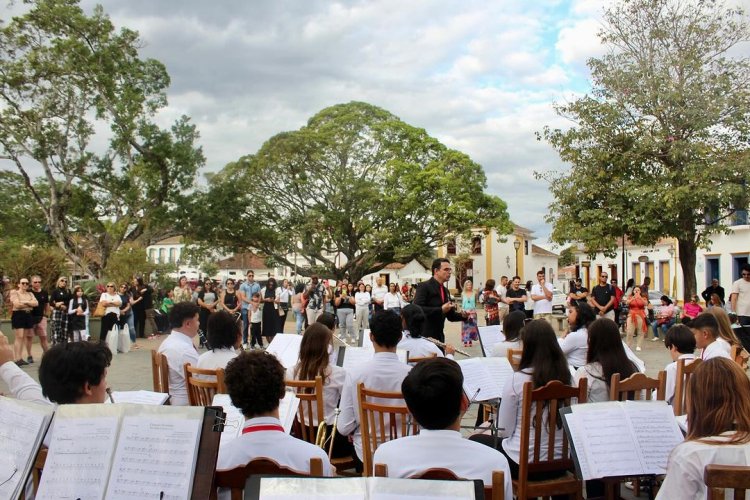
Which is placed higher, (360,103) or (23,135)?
(360,103)

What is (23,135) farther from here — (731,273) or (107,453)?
(731,273)

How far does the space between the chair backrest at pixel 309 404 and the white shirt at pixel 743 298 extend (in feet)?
32.7

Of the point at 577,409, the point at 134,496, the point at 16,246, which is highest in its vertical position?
the point at 16,246

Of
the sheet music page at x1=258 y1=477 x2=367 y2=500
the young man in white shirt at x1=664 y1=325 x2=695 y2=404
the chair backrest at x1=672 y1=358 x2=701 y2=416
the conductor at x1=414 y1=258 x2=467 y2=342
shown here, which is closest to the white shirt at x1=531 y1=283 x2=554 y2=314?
the conductor at x1=414 y1=258 x2=467 y2=342

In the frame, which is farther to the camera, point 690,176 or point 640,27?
point 640,27

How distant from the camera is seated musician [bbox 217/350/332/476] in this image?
8.95 feet

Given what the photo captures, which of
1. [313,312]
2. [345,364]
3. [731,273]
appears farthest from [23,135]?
[731,273]

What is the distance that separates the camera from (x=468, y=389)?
4.73 meters

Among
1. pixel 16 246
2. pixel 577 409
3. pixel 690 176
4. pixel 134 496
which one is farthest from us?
pixel 16 246

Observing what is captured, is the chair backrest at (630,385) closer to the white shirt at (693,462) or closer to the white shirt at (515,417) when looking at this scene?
the white shirt at (515,417)

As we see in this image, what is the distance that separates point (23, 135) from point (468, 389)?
2764 cm

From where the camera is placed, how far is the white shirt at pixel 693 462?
2475mm

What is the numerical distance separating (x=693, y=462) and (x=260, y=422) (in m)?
1.66

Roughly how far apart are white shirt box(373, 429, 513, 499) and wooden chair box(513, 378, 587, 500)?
1241mm
